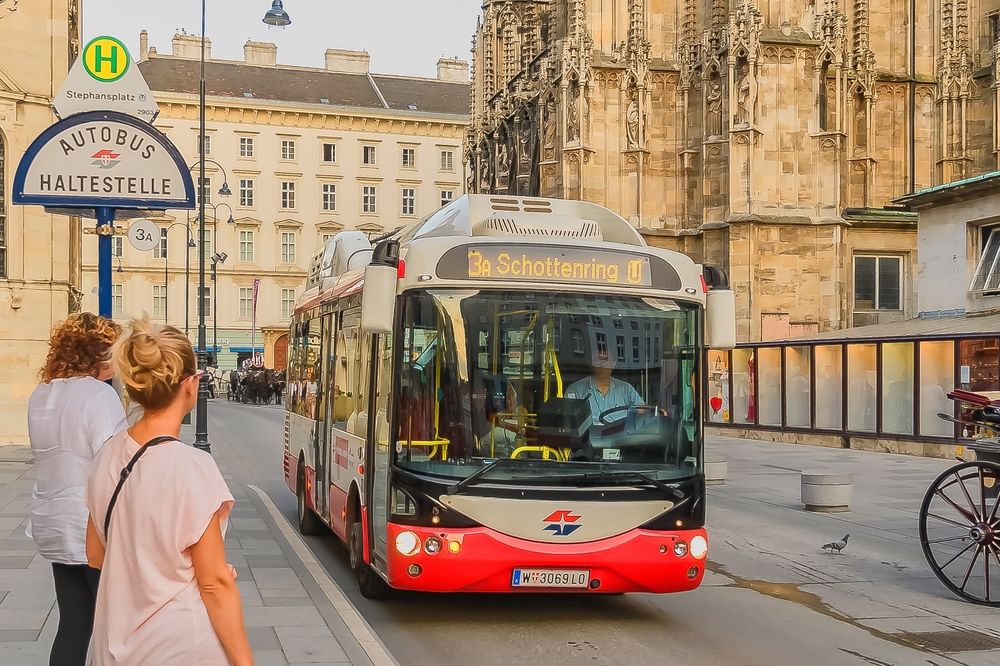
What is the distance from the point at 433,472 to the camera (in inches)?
327

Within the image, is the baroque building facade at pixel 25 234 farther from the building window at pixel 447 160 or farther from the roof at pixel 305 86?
the building window at pixel 447 160

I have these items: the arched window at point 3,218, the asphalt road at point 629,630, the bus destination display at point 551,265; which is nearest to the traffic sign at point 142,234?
the asphalt road at point 629,630

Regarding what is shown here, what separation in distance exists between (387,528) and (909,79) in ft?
133

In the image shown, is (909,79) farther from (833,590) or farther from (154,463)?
(154,463)

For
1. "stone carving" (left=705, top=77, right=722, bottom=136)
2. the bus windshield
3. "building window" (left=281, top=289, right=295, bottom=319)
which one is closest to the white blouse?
the bus windshield

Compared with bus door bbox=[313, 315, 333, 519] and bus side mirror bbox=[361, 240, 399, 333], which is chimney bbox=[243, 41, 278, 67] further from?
bus side mirror bbox=[361, 240, 399, 333]

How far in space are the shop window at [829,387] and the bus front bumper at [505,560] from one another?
70.8 ft

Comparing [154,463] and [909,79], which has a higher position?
[909,79]

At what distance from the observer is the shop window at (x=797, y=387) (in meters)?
30.4

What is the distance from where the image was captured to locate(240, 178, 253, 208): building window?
86.9 meters

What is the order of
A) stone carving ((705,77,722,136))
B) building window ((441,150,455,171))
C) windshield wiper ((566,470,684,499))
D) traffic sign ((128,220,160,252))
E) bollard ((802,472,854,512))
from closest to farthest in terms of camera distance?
windshield wiper ((566,470,684,499)) < traffic sign ((128,220,160,252)) < bollard ((802,472,854,512)) < stone carving ((705,77,722,136)) < building window ((441,150,455,171))

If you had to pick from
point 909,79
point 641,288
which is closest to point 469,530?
point 641,288

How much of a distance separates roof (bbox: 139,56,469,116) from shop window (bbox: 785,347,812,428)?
62434mm

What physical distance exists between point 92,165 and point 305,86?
8119 centimetres
